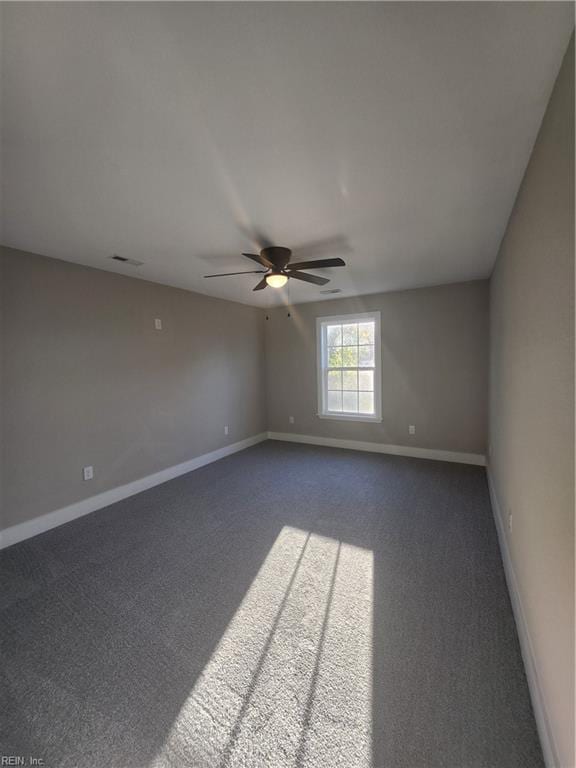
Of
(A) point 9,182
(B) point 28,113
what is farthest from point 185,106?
(A) point 9,182

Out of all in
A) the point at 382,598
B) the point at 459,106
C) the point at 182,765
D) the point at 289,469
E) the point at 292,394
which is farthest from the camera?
the point at 292,394

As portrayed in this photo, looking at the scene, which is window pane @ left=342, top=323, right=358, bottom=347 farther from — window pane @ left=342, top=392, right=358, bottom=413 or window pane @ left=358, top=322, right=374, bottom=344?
window pane @ left=342, top=392, right=358, bottom=413

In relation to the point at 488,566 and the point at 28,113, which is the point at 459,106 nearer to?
the point at 28,113

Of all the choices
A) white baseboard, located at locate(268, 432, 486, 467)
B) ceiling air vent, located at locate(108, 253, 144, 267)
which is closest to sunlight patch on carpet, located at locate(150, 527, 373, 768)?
white baseboard, located at locate(268, 432, 486, 467)

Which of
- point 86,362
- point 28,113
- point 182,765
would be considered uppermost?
point 28,113

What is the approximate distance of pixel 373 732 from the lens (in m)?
1.25

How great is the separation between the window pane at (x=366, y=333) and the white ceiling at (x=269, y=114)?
247cm

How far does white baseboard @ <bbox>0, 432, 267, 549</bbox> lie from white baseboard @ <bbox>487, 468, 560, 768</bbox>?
3.49 metres

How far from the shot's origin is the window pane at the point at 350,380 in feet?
16.8

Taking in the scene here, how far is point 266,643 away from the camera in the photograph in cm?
167

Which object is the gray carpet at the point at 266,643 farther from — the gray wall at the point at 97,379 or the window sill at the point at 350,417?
the window sill at the point at 350,417

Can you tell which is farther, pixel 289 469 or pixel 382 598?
pixel 289 469

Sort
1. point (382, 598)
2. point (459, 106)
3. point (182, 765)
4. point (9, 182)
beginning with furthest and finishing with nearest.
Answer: point (382, 598) < point (9, 182) < point (459, 106) < point (182, 765)

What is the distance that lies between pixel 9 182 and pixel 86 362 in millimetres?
1779
